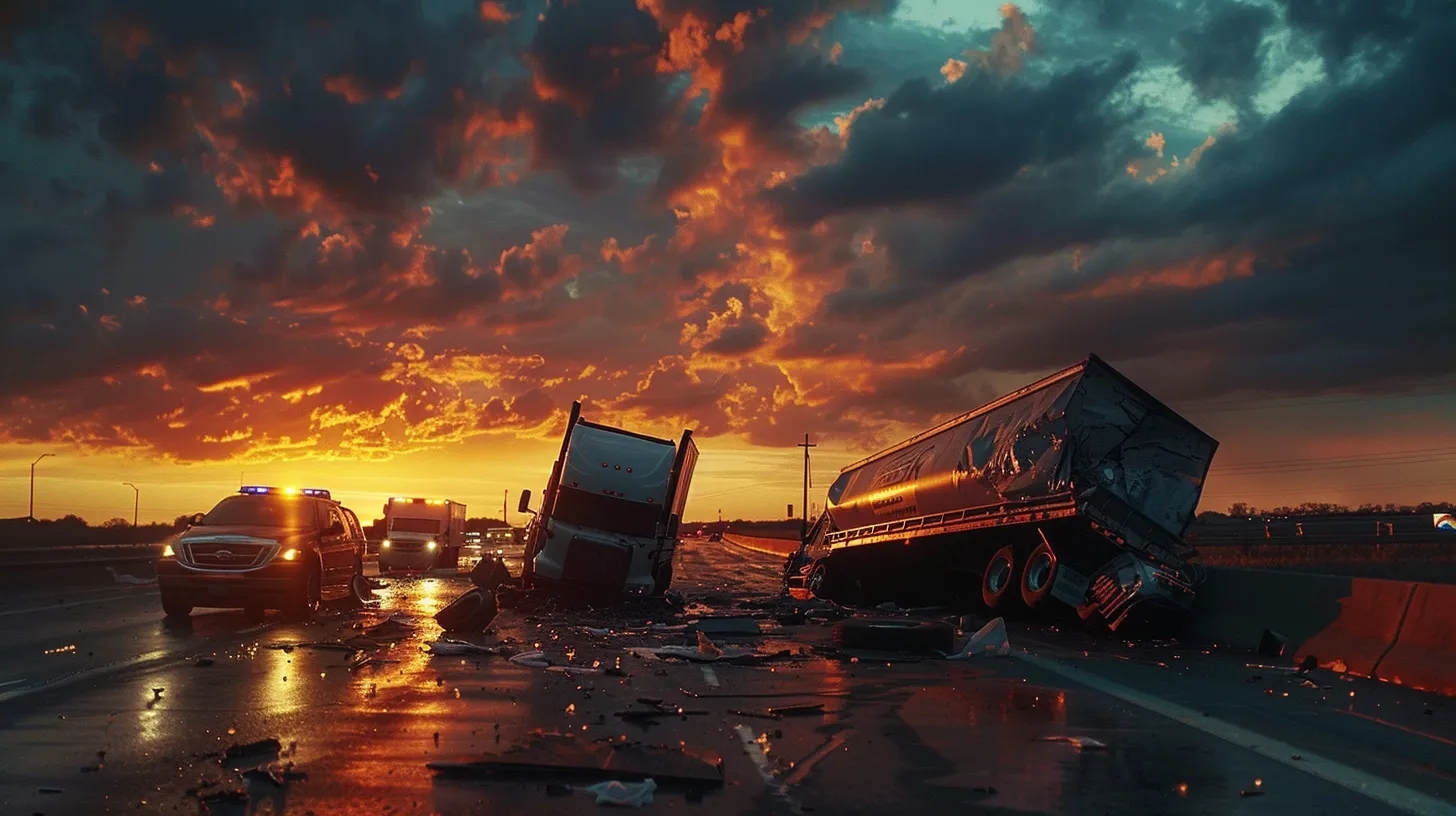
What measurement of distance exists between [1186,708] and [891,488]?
1688cm

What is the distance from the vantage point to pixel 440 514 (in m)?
49.0

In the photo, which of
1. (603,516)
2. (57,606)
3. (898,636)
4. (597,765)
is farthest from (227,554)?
(597,765)

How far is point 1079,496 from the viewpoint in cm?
1802

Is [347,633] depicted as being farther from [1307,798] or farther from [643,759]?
[1307,798]

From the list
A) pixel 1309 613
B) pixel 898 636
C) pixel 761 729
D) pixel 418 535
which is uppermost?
pixel 418 535

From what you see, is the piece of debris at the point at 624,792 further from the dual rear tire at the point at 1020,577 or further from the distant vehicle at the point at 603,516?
the distant vehicle at the point at 603,516

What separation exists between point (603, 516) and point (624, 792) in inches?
725

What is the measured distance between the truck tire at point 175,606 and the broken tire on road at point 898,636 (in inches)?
398

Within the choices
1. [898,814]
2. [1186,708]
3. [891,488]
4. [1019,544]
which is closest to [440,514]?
[891,488]

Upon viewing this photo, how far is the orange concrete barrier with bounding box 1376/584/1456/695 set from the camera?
36.1ft

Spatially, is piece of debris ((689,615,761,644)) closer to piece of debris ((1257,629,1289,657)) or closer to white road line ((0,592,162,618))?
piece of debris ((1257,629,1289,657))

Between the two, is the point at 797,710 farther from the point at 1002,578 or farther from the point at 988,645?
the point at 1002,578

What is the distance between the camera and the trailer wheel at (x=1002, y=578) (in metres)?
20.8

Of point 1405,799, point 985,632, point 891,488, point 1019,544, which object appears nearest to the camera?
point 1405,799
